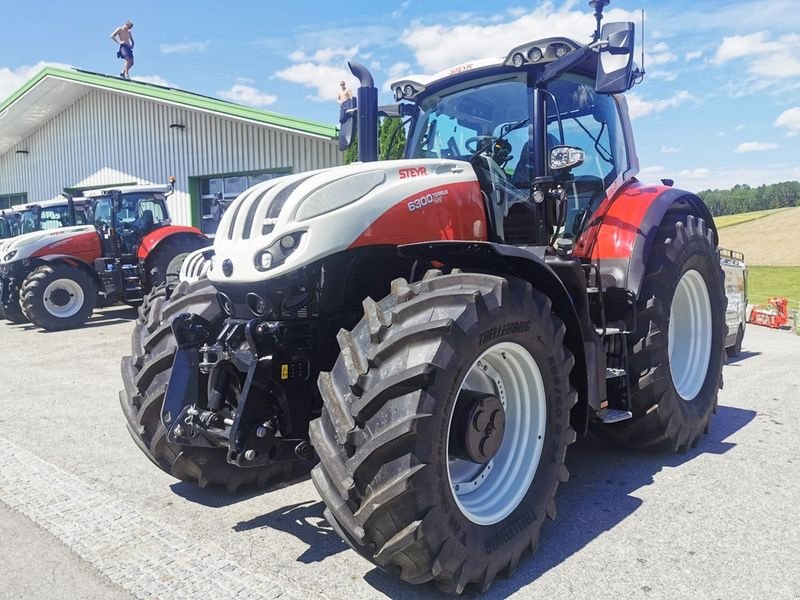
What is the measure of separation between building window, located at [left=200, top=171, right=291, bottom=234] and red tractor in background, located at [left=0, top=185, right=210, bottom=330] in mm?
1910

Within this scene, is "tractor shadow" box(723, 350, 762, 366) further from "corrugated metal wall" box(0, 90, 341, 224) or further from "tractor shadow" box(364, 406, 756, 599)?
"corrugated metal wall" box(0, 90, 341, 224)

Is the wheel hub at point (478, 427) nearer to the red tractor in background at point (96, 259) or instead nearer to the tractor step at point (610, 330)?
the tractor step at point (610, 330)

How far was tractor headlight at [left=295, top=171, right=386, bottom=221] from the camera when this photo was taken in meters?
3.06

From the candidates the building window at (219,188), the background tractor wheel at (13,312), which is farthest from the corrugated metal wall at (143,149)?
the background tractor wheel at (13,312)

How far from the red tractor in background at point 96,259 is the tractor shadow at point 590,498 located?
389 inches

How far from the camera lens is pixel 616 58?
11.7 ft

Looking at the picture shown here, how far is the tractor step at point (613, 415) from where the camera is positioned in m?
3.81

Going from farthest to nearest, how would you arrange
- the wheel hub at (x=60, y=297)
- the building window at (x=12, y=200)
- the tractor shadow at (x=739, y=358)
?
the building window at (x=12, y=200)
the wheel hub at (x=60, y=297)
the tractor shadow at (x=739, y=358)

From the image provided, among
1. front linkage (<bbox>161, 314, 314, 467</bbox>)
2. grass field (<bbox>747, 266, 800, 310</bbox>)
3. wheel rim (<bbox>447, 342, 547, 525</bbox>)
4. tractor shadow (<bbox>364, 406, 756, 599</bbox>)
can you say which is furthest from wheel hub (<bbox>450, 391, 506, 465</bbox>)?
grass field (<bbox>747, 266, 800, 310</bbox>)

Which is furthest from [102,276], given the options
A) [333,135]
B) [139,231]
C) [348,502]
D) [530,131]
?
[348,502]

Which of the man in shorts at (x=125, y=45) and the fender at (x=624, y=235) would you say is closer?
the fender at (x=624, y=235)

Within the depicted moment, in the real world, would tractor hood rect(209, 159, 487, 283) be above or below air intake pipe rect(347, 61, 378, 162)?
below

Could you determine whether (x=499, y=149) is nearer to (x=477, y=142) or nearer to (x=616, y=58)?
(x=477, y=142)

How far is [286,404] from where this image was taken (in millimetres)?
3211
